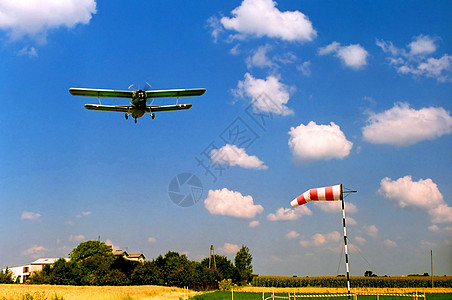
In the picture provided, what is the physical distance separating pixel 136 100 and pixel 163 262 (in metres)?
45.2

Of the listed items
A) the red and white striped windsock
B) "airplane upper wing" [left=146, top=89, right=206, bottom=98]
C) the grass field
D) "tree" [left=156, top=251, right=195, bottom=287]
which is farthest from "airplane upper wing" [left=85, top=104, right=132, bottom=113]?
"tree" [left=156, top=251, right=195, bottom=287]

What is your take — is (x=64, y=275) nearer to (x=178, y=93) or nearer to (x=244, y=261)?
(x=244, y=261)

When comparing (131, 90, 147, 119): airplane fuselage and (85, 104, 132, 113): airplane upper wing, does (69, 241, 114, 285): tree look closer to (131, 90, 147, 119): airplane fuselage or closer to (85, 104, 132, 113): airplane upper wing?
(85, 104, 132, 113): airplane upper wing

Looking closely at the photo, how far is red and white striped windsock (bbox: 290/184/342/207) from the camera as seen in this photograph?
67.1ft

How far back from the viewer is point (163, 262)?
69.4 m

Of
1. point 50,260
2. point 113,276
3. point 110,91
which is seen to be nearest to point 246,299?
point 110,91

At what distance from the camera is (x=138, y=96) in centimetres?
2961

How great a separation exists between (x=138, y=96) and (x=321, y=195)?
14.8m

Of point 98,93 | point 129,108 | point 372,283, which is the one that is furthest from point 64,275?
point 129,108

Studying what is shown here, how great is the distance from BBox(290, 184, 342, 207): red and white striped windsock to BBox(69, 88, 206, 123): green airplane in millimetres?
13284

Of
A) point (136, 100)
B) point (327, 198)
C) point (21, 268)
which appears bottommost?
point (21, 268)

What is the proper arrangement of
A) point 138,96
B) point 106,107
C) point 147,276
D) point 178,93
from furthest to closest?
point 147,276
point 178,93
point 106,107
point 138,96

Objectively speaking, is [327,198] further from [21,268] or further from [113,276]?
[21,268]

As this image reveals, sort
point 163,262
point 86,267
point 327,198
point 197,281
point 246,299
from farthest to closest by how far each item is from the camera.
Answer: point 86,267, point 163,262, point 197,281, point 246,299, point 327,198
